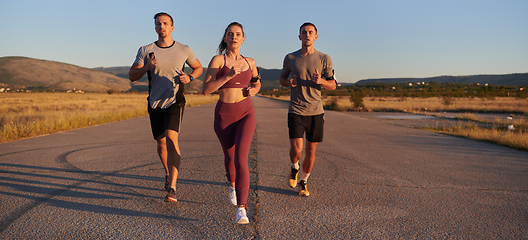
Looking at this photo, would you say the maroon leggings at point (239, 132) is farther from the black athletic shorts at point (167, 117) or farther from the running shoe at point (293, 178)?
the running shoe at point (293, 178)

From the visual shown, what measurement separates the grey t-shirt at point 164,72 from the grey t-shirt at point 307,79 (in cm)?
143

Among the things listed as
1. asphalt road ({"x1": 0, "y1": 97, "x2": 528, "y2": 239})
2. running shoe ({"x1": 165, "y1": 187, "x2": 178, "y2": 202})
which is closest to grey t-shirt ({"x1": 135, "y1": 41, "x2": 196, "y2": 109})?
running shoe ({"x1": 165, "y1": 187, "x2": 178, "y2": 202})

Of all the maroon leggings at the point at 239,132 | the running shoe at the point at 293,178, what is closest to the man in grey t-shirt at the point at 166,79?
the maroon leggings at the point at 239,132

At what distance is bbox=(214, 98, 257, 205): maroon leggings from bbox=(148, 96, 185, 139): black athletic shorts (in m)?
0.81

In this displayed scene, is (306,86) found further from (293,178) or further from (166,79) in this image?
(166,79)

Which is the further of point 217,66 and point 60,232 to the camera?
point 217,66

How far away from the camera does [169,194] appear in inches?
173

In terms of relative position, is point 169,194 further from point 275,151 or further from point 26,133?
point 26,133

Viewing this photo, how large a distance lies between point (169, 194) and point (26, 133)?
8.90 m

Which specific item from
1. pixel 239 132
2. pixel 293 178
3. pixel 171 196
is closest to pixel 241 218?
pixel 239 132

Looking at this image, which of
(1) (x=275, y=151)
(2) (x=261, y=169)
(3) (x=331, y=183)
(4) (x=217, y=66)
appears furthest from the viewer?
(1) (x=275, y=151)

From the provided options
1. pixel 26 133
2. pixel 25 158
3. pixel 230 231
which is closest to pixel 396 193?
pixel 230 231

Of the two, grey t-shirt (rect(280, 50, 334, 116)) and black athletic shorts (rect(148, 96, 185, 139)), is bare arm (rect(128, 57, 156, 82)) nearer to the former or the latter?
black athletic shorts (rect(148, 96, 185, 139))

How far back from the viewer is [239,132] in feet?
12.5
